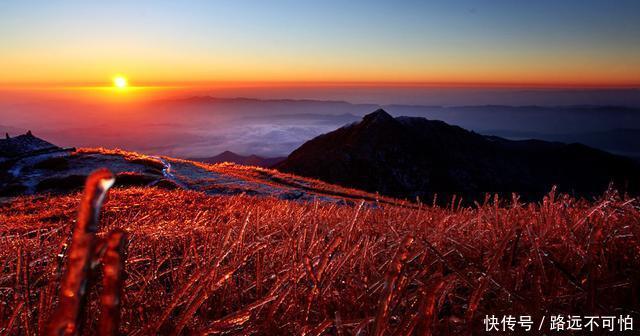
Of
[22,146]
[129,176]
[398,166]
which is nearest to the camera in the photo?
[129,176]

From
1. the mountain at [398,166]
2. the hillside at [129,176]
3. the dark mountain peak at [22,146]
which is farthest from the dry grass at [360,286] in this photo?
the mountain at [398,166]

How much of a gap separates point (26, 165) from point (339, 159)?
458 ft

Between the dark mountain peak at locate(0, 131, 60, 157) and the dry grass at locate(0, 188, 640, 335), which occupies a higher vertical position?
the dry grass at locate(0, 188, 640, 335)

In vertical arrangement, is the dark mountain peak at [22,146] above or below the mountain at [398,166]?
above

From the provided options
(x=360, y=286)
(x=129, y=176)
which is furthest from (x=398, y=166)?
(x=360, y=286)

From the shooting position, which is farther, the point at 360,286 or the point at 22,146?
the point at 22,146

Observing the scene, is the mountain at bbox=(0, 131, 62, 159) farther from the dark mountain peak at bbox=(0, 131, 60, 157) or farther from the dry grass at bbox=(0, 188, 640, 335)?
the dry grass at bbox=(0, 188, 640, 335)

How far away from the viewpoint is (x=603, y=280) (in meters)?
2.44

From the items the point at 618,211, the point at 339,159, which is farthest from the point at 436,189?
the point at 618,211

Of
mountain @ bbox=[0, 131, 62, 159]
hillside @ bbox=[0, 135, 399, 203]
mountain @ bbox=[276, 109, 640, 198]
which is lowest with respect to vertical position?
mountain @ bbox=[276, 109, 640, 198]

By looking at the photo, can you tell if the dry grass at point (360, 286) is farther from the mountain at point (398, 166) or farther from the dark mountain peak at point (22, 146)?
the mountain at point (398, 166)

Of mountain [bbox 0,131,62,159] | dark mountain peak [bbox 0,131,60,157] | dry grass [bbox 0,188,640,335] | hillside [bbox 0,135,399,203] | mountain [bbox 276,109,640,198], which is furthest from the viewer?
mountain [bbox 276,109,640,198]

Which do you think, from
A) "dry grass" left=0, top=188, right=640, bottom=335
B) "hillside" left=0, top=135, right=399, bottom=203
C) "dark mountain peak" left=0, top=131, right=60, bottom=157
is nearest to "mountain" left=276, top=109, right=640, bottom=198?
"dark mountain peak" left=0, top=131, right=60, bottom=157

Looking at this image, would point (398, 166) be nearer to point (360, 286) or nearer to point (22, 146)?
point (22, 146)
